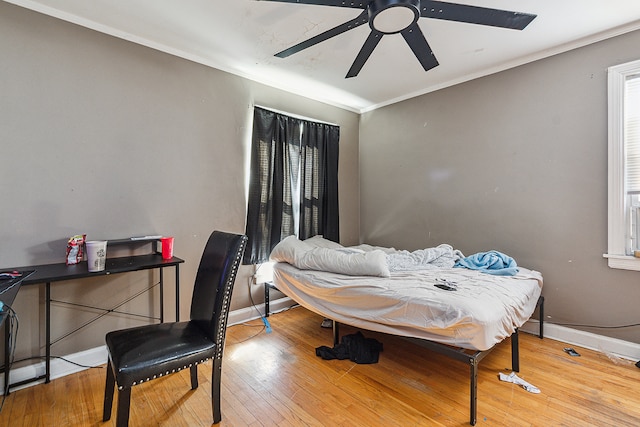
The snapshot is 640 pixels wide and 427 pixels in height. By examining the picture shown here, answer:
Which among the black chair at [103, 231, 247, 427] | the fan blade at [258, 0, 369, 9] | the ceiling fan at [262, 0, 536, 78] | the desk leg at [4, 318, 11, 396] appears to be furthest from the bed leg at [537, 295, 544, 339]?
the desk leg at [4, 318, 11, 396]

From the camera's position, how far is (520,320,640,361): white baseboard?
225cm

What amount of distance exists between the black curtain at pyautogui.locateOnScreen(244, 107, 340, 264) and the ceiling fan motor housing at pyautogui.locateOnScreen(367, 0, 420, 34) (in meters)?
1.75

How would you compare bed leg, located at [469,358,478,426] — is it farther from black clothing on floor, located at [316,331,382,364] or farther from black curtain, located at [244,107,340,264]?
black curtain, located at [244,107,340,264]

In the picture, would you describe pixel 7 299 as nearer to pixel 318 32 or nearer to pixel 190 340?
pixel 190 340

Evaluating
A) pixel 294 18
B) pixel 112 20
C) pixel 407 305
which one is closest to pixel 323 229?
pixel 407 305

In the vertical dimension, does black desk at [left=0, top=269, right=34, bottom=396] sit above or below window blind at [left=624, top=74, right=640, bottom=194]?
below

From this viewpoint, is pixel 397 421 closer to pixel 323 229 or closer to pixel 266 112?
pixel 323 229

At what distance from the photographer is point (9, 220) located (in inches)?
76.4

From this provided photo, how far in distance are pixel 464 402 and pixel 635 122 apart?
2480 mm

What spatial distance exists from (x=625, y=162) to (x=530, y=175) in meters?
0.62

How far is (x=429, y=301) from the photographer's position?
1774 millimetres

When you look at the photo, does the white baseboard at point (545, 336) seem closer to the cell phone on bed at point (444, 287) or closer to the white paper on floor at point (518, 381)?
the white paper on floor at point (518, 381)

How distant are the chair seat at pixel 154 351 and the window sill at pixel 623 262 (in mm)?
3009

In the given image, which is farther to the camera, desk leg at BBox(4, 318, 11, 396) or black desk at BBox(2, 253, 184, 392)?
desk leg at BBox(4, 318, 11, 396)
